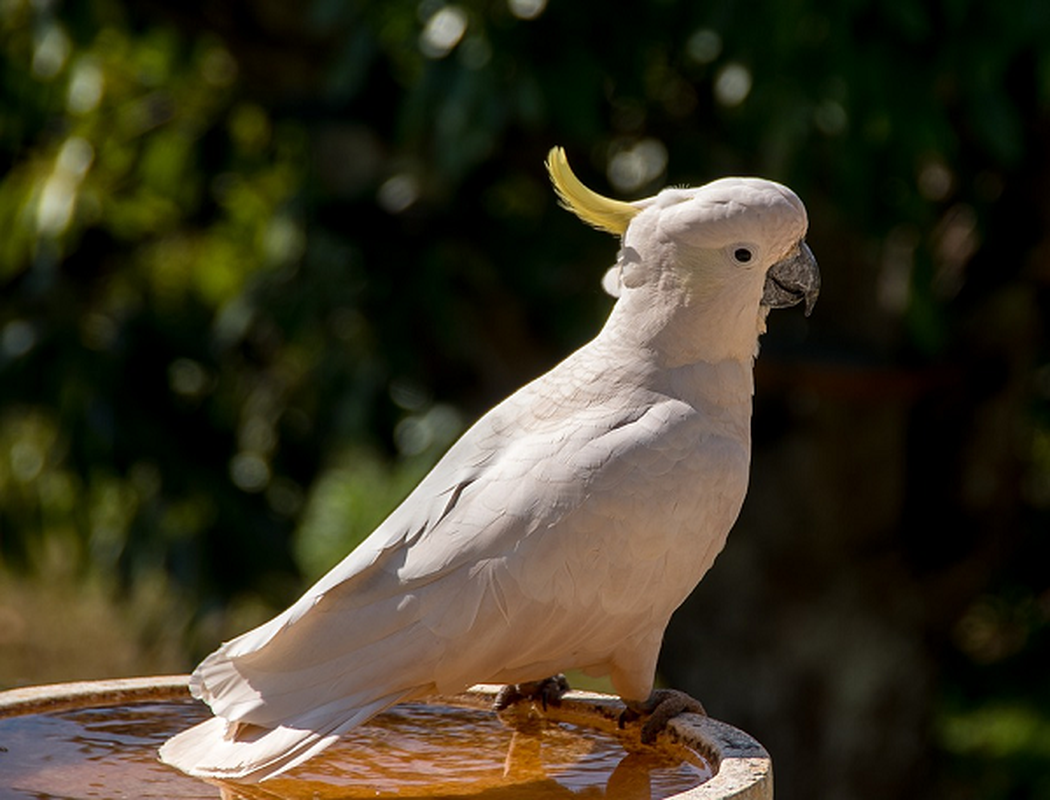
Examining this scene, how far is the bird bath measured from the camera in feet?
6.20

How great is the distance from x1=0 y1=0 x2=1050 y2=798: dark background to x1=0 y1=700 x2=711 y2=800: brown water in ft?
5.53

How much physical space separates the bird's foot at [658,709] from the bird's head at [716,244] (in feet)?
1.85

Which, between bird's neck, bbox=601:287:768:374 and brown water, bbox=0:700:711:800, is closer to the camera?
brown water, bbox=0:700:711:800

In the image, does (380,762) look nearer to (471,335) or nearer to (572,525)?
(572,525)

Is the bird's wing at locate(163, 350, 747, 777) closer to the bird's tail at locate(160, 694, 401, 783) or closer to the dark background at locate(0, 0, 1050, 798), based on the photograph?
the bird's tail at locate(160, 694, 401, 783)

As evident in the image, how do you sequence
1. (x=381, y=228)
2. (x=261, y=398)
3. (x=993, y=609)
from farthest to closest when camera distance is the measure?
(x=993, y=609), (x=261, y=398), (x=381, y=228)

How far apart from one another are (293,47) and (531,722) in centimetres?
295

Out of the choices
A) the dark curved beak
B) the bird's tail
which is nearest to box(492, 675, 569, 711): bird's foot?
the bird's tail

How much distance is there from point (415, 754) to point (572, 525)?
0.43 m

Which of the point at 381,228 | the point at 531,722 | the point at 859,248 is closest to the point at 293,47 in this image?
the point at 381,228

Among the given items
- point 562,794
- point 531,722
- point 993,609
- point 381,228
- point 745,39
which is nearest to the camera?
point 562,794

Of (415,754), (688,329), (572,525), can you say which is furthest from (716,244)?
(415,754)

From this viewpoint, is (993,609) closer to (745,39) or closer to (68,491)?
(745,39)

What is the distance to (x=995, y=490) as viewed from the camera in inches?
180
